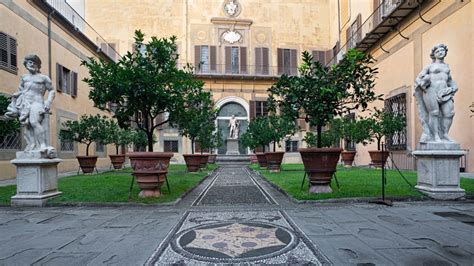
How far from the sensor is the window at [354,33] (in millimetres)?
22513

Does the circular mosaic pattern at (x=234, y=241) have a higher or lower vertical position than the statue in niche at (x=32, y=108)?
lower

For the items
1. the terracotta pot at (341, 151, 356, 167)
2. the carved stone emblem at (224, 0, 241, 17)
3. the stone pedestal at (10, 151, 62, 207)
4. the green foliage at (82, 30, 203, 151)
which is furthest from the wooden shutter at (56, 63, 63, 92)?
the carved stone emblem at (224, 0, 241, 17)

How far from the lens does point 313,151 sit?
7.21 metres

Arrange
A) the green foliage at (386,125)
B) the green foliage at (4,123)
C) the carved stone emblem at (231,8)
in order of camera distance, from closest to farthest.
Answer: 1. the green foliage at (4,123)
2. the green foliage at (386,125)
3. the carved stone emblem at (231,8)

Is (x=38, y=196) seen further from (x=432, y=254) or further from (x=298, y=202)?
(x=432, y=254)

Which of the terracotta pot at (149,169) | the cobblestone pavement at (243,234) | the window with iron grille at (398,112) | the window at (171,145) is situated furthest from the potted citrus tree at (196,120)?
the window at (171,145)

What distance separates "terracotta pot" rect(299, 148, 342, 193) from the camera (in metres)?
7.21

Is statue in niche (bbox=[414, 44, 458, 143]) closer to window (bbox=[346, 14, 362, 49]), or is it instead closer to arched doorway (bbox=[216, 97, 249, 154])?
window (bbox=[346, 14, 362, 49])

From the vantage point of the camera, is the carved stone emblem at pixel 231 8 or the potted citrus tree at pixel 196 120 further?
the carved stone emblem at pixel 231 8

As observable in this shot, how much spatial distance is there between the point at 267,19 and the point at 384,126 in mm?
19600

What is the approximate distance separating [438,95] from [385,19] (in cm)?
1126

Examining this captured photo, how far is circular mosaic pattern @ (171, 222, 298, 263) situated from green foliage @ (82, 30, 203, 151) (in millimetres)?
3450

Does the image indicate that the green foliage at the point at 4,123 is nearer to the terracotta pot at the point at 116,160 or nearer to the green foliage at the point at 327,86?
the green foliage at the point at 327,86

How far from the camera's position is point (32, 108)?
23.6ft
